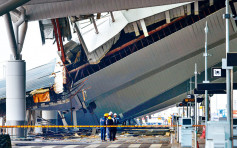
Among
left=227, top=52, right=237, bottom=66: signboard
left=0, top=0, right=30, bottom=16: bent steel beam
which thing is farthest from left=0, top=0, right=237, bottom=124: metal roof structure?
left=0, top=0, right=30, bottom=16: bent steel beam

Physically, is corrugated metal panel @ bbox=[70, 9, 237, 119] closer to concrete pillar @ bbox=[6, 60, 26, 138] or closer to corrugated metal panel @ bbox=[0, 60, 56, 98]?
corrugated metal panel @ bbox=[0, 60, 56, 98]

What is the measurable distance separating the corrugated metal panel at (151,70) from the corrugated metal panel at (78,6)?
23434 millimetres

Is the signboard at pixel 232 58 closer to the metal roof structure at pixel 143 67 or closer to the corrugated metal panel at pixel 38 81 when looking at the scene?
the metal roof structure at pixel 143 67

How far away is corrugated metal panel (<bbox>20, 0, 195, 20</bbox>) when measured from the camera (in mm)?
28766

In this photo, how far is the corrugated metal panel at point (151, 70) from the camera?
55094 mm

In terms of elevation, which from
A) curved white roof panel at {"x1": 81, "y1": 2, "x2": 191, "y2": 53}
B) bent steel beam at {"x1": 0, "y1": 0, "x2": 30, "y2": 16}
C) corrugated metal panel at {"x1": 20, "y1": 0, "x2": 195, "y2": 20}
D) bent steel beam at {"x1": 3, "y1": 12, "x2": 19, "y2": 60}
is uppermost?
curved white roof panel at {"x1": 81, "y1": 2, "x2": 191, "y2": 53}

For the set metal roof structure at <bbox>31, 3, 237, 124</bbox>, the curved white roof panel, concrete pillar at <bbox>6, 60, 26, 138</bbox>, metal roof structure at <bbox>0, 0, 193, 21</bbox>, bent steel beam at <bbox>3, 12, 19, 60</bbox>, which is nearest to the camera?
metal roof structure at <bbox>0, 0, 193, 21</bbox>

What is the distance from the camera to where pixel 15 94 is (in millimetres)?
34438

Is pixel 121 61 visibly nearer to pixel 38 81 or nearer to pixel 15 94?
pixel 38 81

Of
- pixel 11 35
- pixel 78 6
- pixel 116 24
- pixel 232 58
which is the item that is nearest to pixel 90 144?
pixel 78 6

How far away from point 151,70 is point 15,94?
2764 centimetres

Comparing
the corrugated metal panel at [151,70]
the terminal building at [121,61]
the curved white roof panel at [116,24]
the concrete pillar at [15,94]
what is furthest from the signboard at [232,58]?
the corrugated metal panel at [151,70]

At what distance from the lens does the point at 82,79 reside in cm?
5722

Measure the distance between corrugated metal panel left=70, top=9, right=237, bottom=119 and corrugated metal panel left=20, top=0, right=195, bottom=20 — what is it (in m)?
23.4
